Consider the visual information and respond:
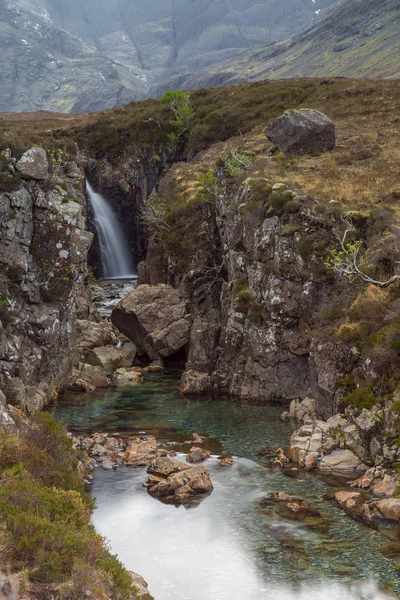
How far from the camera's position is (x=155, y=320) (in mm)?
48750

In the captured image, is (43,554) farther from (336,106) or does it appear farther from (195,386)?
(336,106)

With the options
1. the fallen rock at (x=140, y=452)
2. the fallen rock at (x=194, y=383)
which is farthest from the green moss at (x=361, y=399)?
the fallen rock at (x=194, y=383)

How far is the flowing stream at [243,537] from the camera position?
53.8 ft

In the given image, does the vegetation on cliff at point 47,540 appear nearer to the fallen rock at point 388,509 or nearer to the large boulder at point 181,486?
the large boulder at point 181,486

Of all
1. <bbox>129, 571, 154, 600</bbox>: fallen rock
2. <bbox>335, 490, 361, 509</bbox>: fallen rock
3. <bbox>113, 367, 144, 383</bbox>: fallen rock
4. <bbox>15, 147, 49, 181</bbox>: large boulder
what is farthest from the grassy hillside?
<bbox>129, 571, 154, 600</bbox>: fallen rock

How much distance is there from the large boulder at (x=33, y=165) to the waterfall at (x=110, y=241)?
4148 centimetres

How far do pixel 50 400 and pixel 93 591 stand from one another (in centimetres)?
2699

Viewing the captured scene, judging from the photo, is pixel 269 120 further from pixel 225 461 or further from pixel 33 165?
pixel 225 461

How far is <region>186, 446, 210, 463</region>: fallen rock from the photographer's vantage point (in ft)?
89.4

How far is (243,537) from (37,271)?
2469 cm

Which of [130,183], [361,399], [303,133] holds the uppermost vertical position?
[303,133]

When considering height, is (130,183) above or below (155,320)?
above

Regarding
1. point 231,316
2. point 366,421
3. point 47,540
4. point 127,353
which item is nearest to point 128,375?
point 127,353

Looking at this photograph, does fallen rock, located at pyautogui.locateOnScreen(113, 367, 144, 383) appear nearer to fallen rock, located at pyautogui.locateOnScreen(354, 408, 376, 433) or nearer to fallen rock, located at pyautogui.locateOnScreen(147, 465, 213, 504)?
fallen rock, located at pyautogui.locateOnScreen(147, 465, 213, 504)
